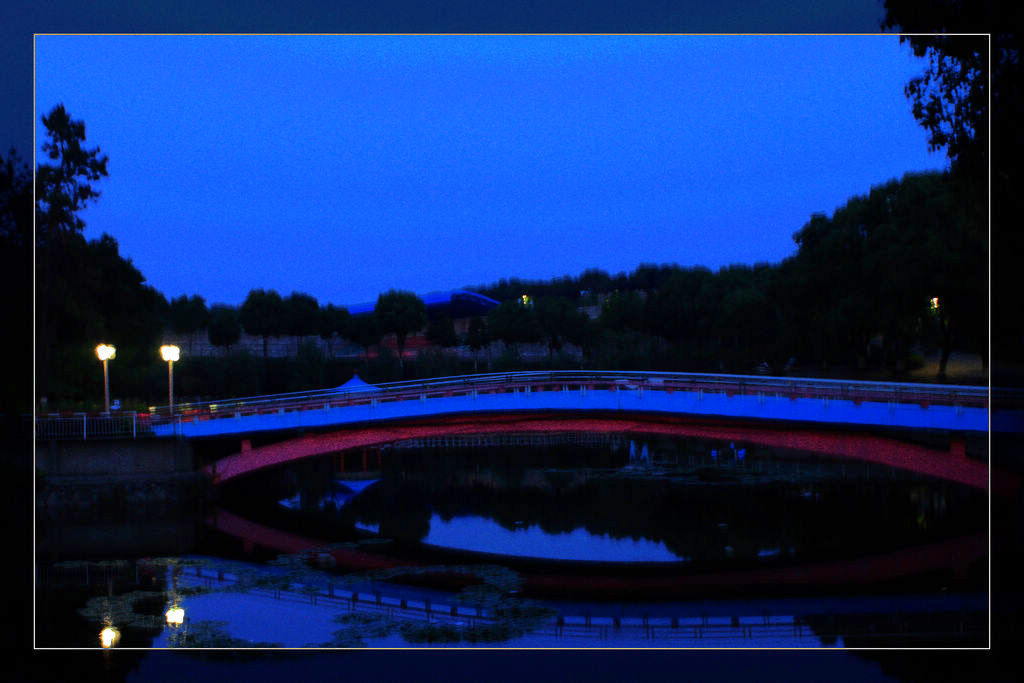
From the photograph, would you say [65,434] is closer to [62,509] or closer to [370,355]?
[62,509]

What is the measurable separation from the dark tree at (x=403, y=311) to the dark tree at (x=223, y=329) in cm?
561

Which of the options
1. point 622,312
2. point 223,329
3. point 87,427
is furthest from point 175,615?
point 223,329

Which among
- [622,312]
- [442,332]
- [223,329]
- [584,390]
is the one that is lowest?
[584,390]

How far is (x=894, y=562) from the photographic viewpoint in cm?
1576

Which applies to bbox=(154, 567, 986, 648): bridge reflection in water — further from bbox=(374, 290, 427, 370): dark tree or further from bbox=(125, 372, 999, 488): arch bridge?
bbox=(374, 290, 427, 370): dark tree

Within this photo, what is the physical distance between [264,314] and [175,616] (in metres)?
21.2

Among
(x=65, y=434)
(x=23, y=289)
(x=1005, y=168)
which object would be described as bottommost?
(x=65, y=434)

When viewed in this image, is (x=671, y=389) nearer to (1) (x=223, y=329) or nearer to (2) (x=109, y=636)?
(2) (x=109, y=636)

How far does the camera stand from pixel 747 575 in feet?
50.9

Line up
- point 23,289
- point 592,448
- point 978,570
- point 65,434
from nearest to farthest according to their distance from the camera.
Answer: point 978,570 → point 23,289 → point 65,434 → point 592,448

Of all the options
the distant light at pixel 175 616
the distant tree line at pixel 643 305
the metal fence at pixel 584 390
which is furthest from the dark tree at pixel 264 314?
the distant light at pixel 175 616

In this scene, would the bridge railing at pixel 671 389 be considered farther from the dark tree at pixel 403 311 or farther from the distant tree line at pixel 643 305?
the dark tree at pixel 403 311
